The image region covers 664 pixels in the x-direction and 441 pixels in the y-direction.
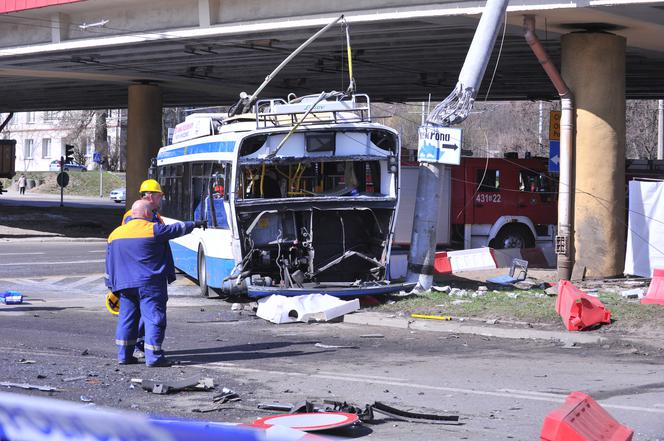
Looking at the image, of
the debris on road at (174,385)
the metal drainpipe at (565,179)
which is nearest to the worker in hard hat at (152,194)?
the debris on road at (174,385)

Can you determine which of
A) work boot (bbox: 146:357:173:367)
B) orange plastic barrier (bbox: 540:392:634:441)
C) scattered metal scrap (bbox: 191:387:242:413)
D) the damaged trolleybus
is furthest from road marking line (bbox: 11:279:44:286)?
orange plastic barrier (bbox: 540:392:634:441)

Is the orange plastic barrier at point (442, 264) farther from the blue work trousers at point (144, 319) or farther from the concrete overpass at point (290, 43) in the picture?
the blue work trousers at point (144, 319)

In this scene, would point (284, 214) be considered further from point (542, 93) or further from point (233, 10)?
point (542, 93)

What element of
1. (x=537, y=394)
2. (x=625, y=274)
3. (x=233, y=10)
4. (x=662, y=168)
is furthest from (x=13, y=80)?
(x=537, y=394)

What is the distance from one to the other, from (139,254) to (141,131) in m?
27.6

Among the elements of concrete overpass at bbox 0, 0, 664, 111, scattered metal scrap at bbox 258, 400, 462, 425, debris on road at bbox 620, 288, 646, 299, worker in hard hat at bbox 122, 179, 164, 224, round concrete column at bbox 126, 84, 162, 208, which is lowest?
scattered metal scrap at bbox 258, 400, 462, 425

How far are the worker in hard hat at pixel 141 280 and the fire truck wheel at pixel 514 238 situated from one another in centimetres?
1694

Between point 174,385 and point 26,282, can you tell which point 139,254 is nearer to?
point 174,385

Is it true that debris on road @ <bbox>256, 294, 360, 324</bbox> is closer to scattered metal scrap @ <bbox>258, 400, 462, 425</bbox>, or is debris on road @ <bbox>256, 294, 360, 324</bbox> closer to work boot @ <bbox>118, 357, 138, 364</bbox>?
work boot @ <bbox>118, 357, 138, 364</bbox>

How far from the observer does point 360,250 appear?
16.2 metres

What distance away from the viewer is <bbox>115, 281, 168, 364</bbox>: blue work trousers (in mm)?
10141

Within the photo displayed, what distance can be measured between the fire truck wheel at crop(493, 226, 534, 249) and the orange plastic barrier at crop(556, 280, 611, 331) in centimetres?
1304

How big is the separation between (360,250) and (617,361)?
5.86 m

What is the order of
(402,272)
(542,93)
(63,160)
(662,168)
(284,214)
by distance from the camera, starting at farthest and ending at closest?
(63,160) → (542,93) → (662,168) → (402,272) → (284,214)
